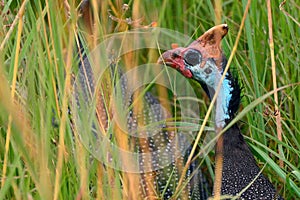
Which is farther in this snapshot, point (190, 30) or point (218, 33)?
point (190, 30)

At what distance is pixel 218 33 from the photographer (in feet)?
7.91

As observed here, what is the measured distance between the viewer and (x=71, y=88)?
221cm

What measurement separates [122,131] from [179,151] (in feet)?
2.65

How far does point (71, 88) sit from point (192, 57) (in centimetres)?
52

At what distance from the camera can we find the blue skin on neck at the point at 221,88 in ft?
8.33

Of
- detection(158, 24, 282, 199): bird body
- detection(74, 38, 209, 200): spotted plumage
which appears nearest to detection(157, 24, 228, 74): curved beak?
detection(158, 24, 282, 199): bird body

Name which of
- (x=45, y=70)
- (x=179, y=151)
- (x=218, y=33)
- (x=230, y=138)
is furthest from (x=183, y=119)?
(x=45, y=70)

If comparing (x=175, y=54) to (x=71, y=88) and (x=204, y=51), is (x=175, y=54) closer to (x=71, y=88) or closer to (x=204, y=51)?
(x=204, y=51)

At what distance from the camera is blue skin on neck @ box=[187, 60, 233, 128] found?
8.33ft

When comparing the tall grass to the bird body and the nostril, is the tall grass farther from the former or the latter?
the nostril

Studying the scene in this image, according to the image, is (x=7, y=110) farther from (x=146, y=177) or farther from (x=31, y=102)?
(x=146, y=177)

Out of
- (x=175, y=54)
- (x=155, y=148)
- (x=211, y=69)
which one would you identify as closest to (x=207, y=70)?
(x=211, y=69)

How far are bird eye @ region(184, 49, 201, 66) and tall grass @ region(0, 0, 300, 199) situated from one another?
0.59 feet

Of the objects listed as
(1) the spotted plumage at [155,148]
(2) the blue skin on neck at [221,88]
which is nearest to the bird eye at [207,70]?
(2) the blue skin on neck at [221,88]
